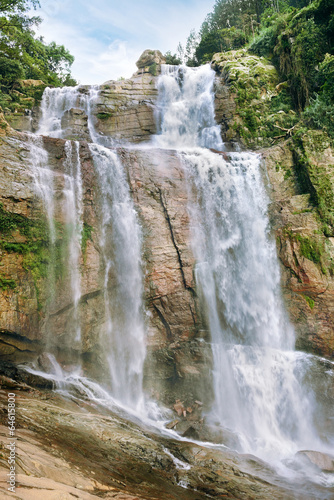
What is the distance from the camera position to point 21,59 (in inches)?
914

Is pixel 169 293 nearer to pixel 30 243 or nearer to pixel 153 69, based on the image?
pixel 30 243

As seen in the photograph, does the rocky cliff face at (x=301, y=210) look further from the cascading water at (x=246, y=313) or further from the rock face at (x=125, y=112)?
the rock face at (x=125, y=112)

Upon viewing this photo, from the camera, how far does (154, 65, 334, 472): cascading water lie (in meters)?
11.3

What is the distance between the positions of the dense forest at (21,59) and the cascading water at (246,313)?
35.5ft

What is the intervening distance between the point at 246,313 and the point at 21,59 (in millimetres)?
24178

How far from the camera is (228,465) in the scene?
25.8 ft

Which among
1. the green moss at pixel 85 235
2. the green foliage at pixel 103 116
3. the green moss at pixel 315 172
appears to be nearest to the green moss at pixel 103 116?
the green foliage at pixel 103 116

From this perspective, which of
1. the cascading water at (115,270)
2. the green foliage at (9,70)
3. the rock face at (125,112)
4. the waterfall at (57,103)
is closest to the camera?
the cascading water at (115,270)

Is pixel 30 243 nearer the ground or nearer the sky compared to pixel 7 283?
nearer the sky

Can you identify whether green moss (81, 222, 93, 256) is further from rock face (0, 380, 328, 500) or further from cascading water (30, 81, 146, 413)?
rock face (0, 380, 328, 500)

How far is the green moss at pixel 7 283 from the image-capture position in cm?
1063

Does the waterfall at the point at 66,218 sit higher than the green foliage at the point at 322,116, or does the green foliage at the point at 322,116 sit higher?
the green foliage at the point at 322,116

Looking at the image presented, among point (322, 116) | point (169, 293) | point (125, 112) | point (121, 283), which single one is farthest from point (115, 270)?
point (125, 112)

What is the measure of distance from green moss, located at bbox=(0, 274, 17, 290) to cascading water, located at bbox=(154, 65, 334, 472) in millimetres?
7350
